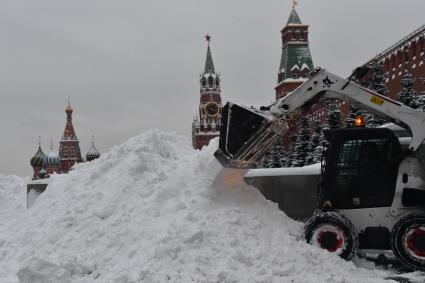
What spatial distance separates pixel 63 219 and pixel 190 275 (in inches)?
127

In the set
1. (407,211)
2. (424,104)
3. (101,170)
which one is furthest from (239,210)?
(424,104)

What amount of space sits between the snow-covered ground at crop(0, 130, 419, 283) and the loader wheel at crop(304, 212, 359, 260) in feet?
1.04

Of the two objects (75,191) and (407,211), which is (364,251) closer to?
(407,211)

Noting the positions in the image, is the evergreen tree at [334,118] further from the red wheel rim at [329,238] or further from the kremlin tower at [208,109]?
the kremlin tower at [208,109]

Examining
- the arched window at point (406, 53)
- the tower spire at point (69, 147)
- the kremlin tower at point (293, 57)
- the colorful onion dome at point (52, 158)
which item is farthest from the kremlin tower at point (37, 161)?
the arched window at point (406, 53)

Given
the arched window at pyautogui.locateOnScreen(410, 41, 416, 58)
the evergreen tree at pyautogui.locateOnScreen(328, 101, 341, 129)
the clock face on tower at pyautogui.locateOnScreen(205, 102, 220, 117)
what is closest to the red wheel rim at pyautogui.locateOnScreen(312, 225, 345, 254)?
the evergreen tree at pyautogui.locateOnScreen(328, 101, 341, 129)

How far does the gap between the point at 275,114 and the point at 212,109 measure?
9197 centimetres

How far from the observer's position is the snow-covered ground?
6422 millimetres

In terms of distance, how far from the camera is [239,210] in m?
7.98

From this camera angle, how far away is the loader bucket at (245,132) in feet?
26.9

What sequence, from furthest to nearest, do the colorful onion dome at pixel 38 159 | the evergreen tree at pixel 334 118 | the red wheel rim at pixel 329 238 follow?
the colorful onion dome at pixel 38 159 → the evergreen tree at pixel 334 118 → the red wheel rim at pixel 329 238

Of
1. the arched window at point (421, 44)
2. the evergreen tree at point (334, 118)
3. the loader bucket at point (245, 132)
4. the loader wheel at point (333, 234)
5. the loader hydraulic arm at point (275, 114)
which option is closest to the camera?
the loader wheel at point (333, 234)

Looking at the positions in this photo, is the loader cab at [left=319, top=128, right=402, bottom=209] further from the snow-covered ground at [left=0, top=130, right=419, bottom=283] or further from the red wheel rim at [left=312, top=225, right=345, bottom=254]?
the snow-covered ground at [left=0, top=130, right=419, bottom=283]

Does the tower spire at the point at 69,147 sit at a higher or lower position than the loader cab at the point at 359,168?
higher
